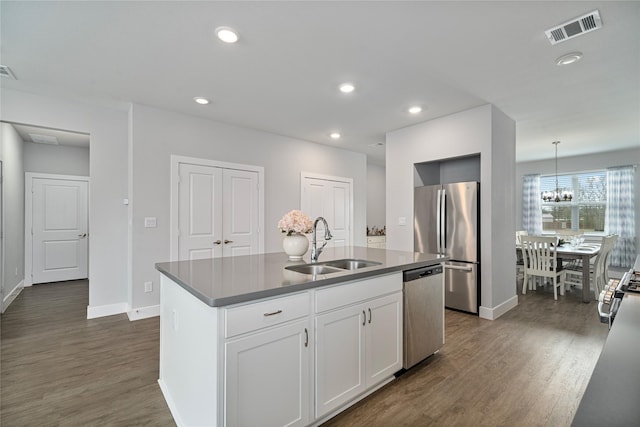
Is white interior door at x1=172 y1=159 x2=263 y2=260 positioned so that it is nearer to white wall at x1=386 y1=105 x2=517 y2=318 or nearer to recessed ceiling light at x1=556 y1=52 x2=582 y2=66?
white wall at x1=386 y1=105 x2=517 y2=318

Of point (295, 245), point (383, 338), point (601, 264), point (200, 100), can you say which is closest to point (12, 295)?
point (200, 100)

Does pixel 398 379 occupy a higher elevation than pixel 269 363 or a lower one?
lower

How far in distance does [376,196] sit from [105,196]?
6.12 metres

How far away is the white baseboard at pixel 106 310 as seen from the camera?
3.75 meters

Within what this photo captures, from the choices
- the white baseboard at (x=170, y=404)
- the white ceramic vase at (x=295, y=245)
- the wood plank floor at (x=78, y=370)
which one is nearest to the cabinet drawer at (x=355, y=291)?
the white ceramic vase at (x=295, y=245)

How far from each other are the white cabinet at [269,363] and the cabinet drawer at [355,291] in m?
0.13

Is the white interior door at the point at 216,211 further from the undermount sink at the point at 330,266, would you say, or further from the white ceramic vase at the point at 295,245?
the undermount sink at the point at 330,266

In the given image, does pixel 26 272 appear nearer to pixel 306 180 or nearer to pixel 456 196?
pixel 306 180

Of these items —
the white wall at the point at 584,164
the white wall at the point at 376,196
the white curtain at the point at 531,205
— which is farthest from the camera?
the white wall at the point at 376,196

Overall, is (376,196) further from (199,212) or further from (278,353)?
(278,353)

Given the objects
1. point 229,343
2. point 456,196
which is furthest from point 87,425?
point 456,196

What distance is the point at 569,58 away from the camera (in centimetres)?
262

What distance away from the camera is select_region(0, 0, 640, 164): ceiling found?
205 cm

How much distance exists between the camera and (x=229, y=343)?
136 centimetres
